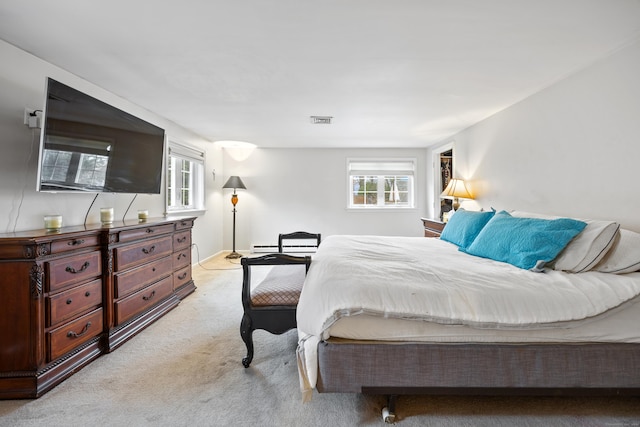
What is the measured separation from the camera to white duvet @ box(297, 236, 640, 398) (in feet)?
4.54

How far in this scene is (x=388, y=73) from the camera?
247cm

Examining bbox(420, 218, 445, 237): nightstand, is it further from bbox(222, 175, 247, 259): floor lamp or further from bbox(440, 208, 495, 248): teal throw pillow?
bbox(222, 175, 247, 259): floor lamp

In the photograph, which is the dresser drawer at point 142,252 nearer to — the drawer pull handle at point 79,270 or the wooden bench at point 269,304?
the drawer pull handle at point 79,270

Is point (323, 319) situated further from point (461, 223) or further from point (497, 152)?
point (497, 152)

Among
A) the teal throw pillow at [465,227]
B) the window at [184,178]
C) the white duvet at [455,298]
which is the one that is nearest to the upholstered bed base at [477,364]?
the white duvet at [455,298]

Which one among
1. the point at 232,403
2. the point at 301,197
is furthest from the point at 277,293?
the point at 301,197

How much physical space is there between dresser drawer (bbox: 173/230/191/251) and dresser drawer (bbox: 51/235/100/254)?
101 cm

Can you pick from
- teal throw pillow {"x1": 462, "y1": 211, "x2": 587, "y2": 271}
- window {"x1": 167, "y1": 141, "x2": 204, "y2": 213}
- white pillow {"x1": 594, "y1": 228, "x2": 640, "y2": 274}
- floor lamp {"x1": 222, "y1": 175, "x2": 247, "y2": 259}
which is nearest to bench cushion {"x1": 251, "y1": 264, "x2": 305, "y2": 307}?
teal throw pillow {"x1": 462, "y1": 211, "x2": 587, "y2": 271}

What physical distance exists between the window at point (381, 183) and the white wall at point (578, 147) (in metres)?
2.40

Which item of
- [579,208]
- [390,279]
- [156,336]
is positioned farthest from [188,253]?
[579,208]

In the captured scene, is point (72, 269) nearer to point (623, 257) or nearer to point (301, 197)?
point (623, 257)

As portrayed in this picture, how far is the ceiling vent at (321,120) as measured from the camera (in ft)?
12.4

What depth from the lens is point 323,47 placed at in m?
2.06

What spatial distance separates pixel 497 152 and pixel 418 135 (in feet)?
4.86
